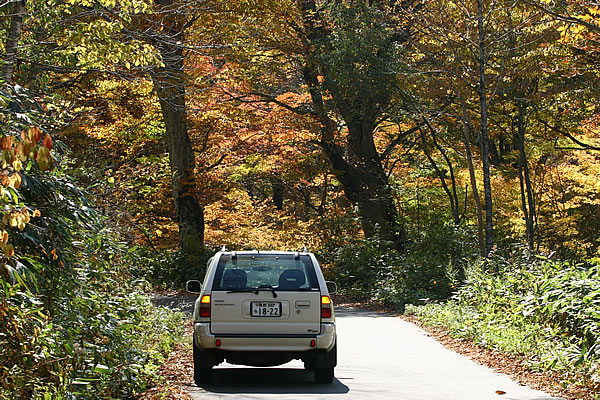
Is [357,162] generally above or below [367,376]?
above

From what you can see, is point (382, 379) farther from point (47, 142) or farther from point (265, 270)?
point (47, 142)

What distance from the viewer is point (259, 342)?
9875 mm

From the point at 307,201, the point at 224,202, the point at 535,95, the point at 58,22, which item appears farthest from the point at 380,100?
the point at 58,22

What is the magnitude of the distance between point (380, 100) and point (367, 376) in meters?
19.3

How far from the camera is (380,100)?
95.3 feet

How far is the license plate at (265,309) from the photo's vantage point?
32.7 feet

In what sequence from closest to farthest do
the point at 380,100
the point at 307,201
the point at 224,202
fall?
the point at 380,100
the point at 224,202
the point at 307,201

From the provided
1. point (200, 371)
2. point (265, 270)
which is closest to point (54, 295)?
point (200, 371)

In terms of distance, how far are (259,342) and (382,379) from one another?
72.3 inches

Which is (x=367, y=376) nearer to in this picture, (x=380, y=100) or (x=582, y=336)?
(x=582, y=336)

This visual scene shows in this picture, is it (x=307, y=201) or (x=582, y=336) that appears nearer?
(x=582, y=336)

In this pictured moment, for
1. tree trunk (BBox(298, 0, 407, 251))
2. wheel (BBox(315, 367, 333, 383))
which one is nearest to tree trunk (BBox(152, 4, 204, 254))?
tree trunk (BBox(298, 0, 407, 251))

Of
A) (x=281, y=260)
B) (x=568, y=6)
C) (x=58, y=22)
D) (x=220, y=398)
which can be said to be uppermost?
(x=568, y=6)

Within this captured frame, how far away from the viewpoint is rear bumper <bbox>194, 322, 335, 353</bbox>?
986cm
